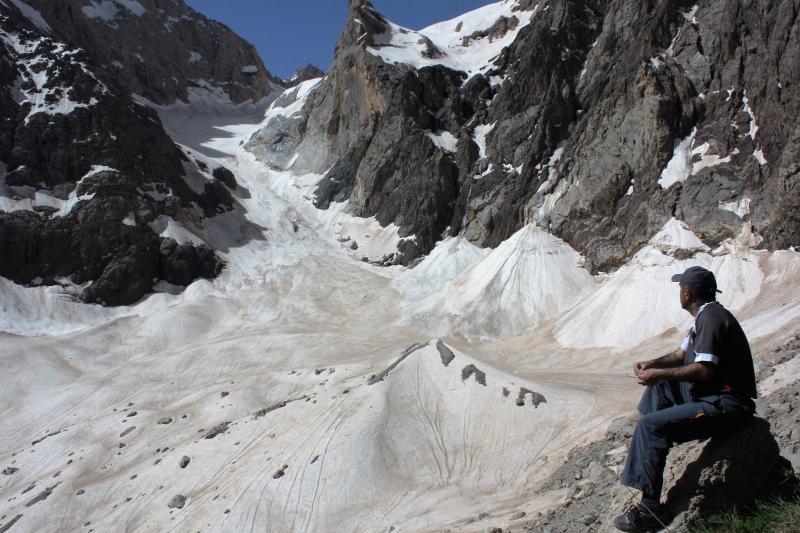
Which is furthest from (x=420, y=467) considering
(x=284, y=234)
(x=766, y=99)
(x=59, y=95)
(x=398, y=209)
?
(x=59, y=95)

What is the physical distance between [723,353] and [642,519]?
159 centimetres

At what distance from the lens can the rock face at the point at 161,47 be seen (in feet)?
307

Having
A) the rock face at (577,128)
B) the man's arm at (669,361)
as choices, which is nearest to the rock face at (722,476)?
the man's arm at (669,361)

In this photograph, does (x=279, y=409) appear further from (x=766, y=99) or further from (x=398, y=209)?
(x=398, y=209)

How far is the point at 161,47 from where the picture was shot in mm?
109938

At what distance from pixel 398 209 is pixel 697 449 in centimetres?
5438

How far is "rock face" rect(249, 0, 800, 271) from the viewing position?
3441 centimetres

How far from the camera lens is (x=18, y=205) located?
50.2 metres

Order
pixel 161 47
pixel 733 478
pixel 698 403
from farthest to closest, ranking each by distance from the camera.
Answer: pixel 161 47, pixel 733 478, pixel 698 403

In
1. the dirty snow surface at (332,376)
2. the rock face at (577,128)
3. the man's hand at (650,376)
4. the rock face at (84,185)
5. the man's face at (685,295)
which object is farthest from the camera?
the rock face at (84,185)

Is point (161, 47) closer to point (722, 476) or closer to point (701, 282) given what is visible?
point (701, 282)

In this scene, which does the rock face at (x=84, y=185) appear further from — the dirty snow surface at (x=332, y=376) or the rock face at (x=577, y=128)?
the rock face at (x=577, y=128)

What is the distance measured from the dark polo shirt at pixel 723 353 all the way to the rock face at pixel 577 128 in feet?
98.9

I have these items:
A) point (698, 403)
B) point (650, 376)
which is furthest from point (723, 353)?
point (650, 376)
